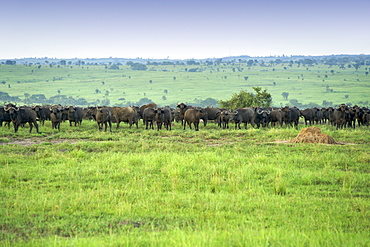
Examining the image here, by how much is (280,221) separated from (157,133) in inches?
719

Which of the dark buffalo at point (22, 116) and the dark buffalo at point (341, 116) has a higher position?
the dark buffalo at point (22, 116)

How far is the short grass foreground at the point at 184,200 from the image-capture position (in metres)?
6.69

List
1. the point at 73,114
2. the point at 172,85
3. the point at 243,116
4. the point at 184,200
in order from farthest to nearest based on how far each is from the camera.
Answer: the point at 172,85
the point at 243,116
the point at 73,114
the point at 184,200

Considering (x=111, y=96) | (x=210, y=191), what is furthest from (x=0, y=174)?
(x=111, y=96)

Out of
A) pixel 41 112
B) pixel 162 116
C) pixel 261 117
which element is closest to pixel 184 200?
pixel 162 116

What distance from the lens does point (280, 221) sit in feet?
25.3

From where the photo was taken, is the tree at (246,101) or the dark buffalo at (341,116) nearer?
the dark buffalo at (341,116)

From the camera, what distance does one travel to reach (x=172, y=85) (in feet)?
529

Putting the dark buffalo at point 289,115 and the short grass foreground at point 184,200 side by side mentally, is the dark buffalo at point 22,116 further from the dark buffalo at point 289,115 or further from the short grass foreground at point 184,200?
the dark buffalo at point 289,115

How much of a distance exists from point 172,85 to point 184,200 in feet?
503

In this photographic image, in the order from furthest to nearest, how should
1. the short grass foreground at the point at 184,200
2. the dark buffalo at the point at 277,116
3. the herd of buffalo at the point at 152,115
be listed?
the dark buffalo at the point at 277,116 → the herd of buffalo at the point at 152,115 → the short grass foreground at the point at 184,200

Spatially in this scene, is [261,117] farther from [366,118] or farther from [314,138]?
[314,138]

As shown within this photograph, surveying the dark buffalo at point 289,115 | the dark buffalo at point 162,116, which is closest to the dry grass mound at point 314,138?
the dark buffalo at point 162,116

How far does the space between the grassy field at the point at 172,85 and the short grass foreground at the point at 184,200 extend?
10677 centimetres
